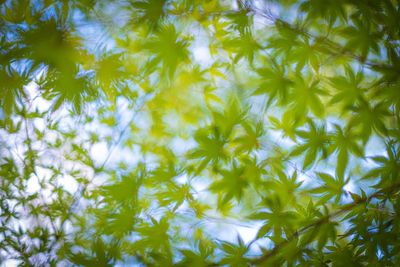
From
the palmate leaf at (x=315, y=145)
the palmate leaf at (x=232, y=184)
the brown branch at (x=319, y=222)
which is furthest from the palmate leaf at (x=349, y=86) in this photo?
the palmate leaf at (x=232, y=184)

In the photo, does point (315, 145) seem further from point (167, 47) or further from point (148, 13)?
point (148, 13)

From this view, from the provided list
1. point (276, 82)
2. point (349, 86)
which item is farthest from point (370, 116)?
point (276, 82)

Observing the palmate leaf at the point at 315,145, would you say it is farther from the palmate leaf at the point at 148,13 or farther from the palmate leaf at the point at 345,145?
the palmate leaf at the point at 148,13

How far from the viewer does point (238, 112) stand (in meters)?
0.70

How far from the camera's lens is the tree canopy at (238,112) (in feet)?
2.26

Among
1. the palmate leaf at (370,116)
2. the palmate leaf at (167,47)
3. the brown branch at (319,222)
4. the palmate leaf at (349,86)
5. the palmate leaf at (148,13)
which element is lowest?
the brown branch at (319,222)

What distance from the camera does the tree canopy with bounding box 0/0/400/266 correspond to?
2.26 feet

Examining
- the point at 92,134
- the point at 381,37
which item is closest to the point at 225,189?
the point at 92,134

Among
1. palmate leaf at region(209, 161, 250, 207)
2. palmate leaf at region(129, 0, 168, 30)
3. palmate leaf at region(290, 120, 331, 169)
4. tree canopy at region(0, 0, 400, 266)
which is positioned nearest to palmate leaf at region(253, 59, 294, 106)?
tree canopy at region(0, 0, 400, 266)

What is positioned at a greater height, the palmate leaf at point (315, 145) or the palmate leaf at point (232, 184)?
the palmate leaf at point (315, 145)

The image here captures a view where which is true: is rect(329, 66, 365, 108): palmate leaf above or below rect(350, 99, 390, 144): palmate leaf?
above

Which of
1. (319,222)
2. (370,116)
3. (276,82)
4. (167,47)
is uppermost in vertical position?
(167,47)

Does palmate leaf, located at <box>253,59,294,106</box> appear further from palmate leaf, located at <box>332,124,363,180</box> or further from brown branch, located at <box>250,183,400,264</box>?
brown branch, located at <box>250,183,400,264</box>

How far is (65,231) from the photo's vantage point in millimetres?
870
